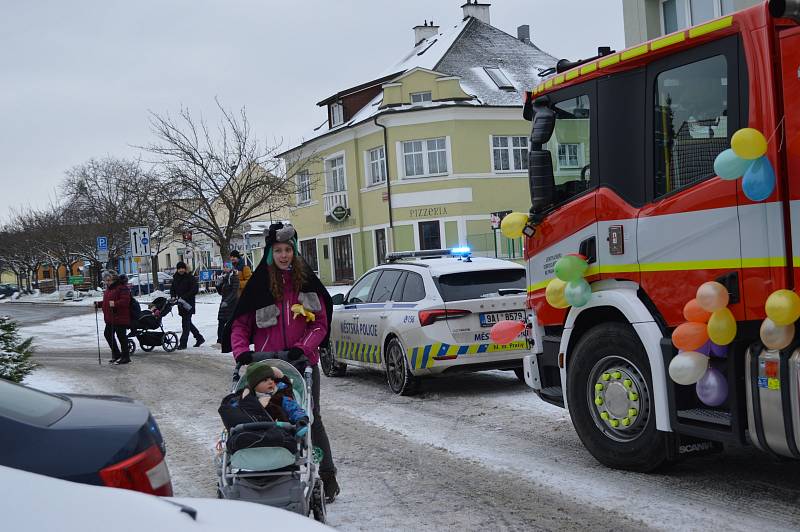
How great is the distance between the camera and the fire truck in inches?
209

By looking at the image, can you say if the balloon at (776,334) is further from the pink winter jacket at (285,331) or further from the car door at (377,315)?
the car door at (377,315)

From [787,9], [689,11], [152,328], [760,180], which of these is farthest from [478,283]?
[689,11]

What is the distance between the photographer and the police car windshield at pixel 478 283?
1074cm

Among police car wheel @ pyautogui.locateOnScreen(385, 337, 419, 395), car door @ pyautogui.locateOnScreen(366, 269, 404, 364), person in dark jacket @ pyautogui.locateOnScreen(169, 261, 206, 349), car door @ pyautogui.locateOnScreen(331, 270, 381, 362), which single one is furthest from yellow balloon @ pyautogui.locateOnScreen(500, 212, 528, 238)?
person in dark jacket @ pyautogui.locateOnScreen(169, 261, 206, 349)

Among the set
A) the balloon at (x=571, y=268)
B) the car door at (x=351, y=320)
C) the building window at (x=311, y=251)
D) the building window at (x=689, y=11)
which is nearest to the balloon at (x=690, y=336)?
the balloon at (x=571, y=268)

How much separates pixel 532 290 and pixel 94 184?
6108 centimetres

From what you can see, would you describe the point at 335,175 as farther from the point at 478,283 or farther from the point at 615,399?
the point at 615,399

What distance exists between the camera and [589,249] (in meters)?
6.88

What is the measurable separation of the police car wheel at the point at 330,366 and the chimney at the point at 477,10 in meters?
39.2

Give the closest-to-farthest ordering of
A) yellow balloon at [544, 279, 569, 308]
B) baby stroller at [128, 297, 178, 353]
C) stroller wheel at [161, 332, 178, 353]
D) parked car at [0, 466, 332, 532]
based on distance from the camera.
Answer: parked car at [0, 466, 332, 532] → yellow balloon at [544, 279, 569, 308] → baby stroller at [128, 297, 178, 353] → stroller wheel at [161, 332, 178, 353]

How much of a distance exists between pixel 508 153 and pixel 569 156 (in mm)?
34524

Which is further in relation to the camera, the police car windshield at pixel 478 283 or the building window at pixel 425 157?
the building window at pixel 425 157

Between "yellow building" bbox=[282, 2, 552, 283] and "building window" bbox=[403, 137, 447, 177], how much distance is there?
45 mm

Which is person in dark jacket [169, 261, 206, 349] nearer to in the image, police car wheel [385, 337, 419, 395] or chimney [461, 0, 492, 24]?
police car wheel [385, 337, 419, 395]
